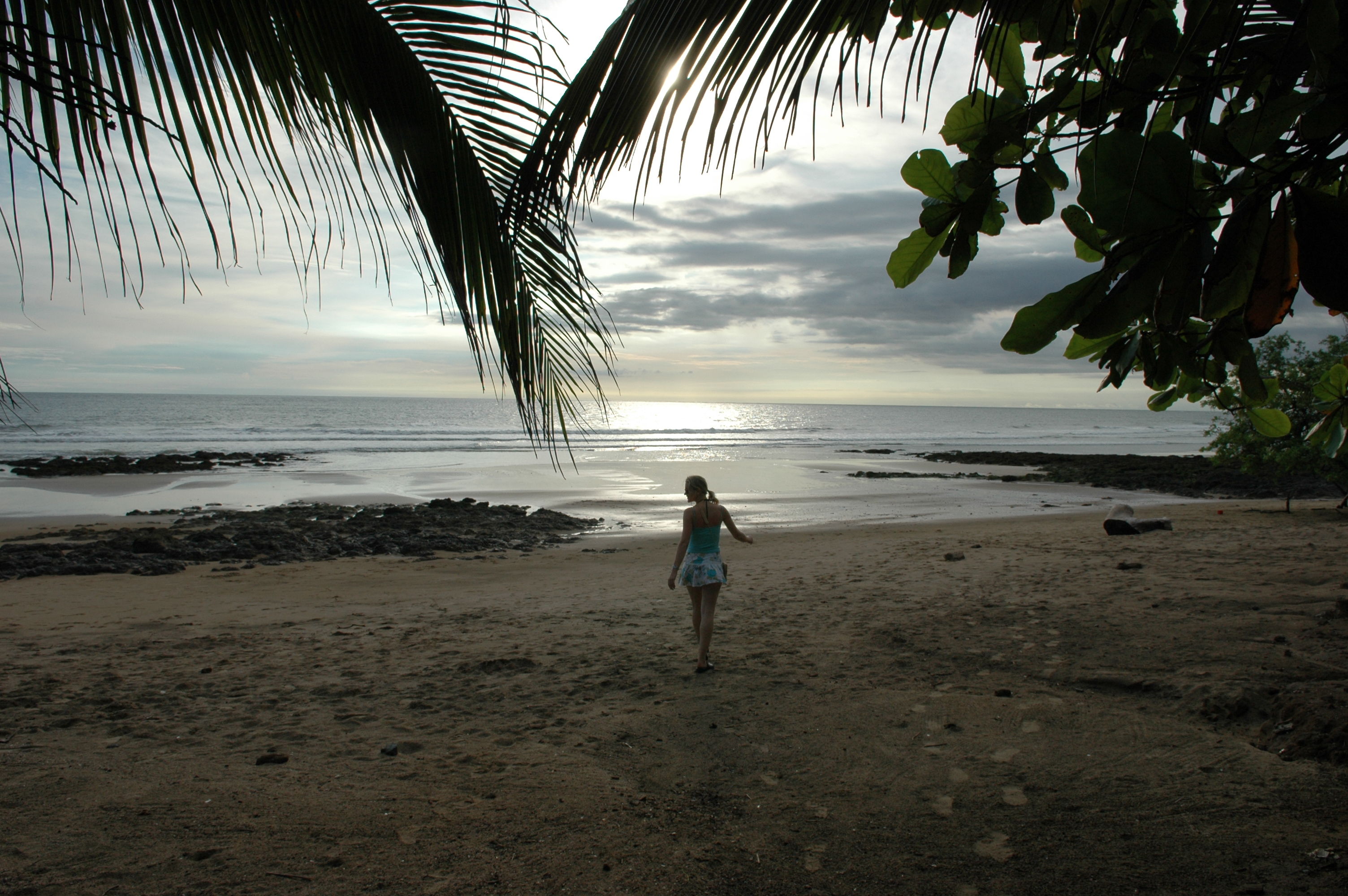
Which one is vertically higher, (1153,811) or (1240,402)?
(1240,402)

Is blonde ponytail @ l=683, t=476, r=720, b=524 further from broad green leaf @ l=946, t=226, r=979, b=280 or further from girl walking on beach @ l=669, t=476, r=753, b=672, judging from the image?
broad green leaf @ l=946, t=226, r=979, b=280

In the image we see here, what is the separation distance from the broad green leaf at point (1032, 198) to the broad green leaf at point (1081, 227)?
0.04 metres

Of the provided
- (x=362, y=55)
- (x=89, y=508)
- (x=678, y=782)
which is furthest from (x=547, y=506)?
(x=362, y=55)

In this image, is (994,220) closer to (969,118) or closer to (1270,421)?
(969,118)

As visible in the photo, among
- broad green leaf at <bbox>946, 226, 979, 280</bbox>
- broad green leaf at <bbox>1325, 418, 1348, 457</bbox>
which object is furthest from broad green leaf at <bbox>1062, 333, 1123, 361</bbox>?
broad green leaf at <bbox>1325, 418, 1348, 457</bbox>

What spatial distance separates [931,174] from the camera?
1.65 meters

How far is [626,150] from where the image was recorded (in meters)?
1.28

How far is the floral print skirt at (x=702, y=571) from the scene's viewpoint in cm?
533

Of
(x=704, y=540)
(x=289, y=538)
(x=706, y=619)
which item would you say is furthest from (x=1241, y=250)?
(x=289, y=538)

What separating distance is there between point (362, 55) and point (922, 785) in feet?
11.8

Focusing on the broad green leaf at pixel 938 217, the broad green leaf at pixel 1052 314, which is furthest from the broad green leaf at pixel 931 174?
the broad green leaf at pixel 1052 314

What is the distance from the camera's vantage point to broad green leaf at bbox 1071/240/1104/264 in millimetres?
1769

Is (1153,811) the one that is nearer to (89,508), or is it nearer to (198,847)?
(198,847)

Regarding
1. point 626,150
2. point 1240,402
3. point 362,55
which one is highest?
point 362,55
